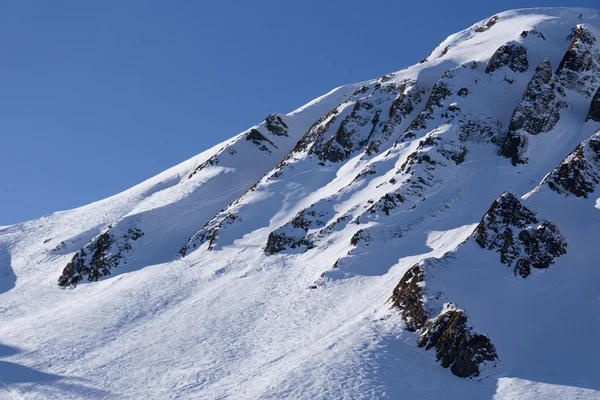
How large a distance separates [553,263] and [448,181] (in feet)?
45.8

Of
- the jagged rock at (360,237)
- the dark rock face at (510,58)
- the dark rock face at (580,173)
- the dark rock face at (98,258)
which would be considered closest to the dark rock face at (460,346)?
the jagged rock at (360,237)

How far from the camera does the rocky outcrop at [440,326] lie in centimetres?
2558

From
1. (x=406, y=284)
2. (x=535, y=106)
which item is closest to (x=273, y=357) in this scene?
(x=406, y=284)

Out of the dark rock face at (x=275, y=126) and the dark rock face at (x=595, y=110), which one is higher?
the dark rock face at (x=275, y=126)

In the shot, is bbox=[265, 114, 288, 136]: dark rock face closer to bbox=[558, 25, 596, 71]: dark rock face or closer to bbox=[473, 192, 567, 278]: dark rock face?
bbox=[558, 25, 596, 71]: dark rock face

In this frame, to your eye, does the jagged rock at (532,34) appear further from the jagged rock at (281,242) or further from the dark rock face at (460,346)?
the dark rock face at (460,346)

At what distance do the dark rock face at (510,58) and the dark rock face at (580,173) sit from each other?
1932 centimetres

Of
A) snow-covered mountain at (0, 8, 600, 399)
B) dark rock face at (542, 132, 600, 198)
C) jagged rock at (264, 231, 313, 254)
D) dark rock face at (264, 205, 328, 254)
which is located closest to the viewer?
snow-covered mountain at (0, 8, 600, 399)

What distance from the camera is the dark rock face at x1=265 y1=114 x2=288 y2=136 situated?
7106 centimetres

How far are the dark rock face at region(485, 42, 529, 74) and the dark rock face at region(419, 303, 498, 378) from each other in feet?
113

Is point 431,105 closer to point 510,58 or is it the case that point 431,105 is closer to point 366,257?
point 510,58

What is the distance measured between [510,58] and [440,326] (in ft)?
118

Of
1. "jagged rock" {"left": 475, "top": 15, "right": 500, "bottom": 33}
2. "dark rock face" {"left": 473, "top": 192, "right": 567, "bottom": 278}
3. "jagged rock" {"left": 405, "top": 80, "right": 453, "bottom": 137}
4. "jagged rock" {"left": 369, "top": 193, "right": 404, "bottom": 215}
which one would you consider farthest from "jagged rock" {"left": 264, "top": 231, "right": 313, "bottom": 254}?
"jagged rock" {"left": 475, "top": 15, "right": 500, "bottom": 33}

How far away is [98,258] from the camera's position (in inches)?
2051
